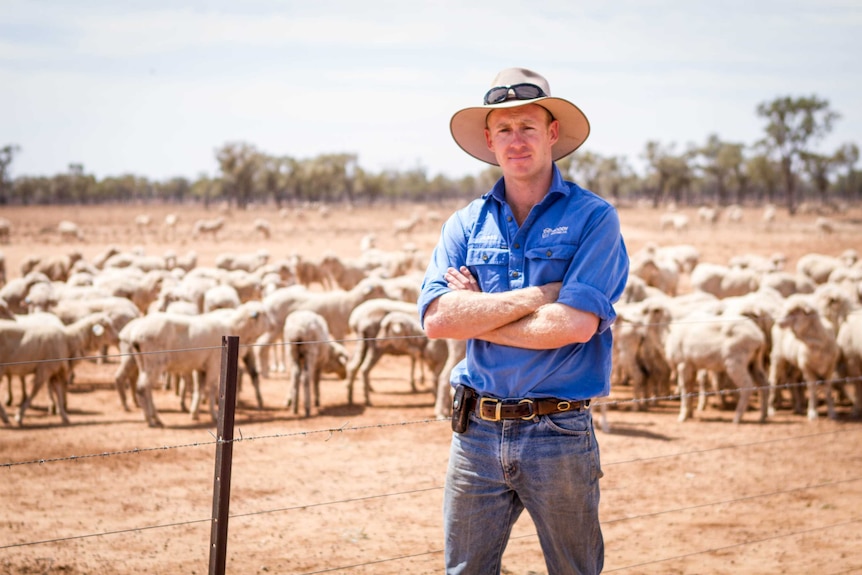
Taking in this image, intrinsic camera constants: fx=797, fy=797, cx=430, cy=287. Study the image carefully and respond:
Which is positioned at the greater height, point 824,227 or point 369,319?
point 824,227

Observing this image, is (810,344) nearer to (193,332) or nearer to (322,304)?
(322,304)

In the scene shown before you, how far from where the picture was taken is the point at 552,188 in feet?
11.4

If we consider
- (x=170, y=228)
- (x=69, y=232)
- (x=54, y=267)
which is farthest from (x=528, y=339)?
(x=170, y=228)

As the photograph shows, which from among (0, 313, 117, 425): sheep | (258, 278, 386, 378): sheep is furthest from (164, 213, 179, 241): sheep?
(0, 313, 117, 425): sheep

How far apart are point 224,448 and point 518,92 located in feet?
6.96

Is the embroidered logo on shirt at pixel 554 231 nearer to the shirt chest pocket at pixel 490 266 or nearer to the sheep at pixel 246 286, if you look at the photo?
the shirt chest pocket at pixel 490 266

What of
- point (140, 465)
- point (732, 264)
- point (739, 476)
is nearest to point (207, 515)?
point (140, 465)

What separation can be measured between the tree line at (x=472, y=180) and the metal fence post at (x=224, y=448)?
67.6 m

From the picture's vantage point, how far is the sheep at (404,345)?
13109mm

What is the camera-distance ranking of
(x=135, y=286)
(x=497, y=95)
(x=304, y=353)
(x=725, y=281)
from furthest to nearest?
A: (x=725, y=281) < (x=135, y=286) < (x=304, y=353) < (x=497, y=95)

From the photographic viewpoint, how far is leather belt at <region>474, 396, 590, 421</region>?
3227 mm

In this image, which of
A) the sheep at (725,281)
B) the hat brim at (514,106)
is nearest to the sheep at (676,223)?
the sheep at (725,281)

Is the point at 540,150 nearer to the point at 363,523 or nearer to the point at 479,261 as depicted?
the point at 479,261

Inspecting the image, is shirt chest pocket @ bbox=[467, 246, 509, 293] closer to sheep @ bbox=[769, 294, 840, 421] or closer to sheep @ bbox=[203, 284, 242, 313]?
sheep @ bbox=[769, 294, 840, 421]
